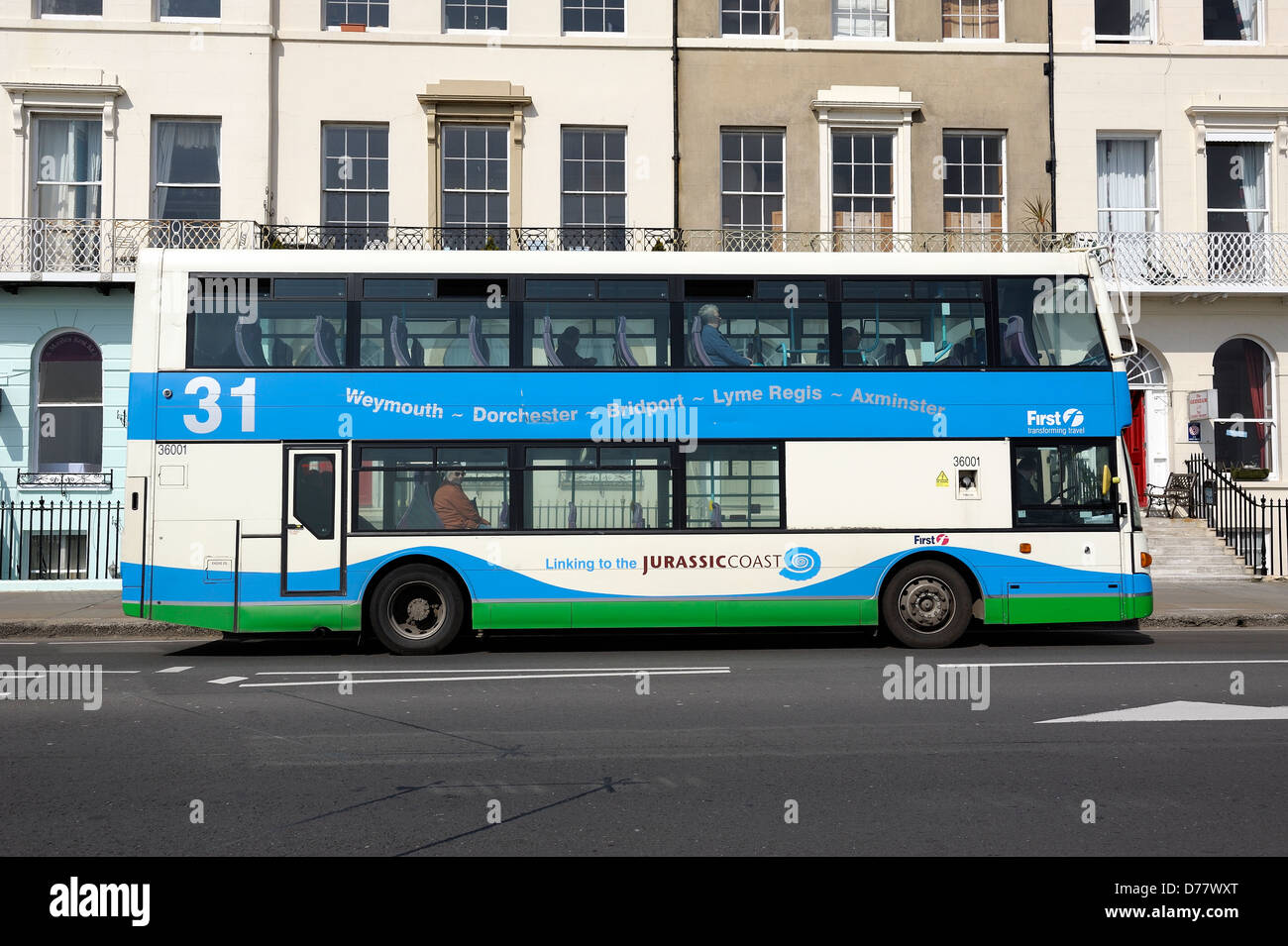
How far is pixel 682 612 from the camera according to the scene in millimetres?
11906

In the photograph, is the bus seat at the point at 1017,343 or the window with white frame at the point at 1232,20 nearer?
the bus seat at the point at 1017,343

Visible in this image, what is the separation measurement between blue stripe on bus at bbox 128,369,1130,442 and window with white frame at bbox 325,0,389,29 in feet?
42.1

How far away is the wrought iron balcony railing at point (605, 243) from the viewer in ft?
68.5

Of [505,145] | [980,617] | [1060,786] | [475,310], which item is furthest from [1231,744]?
[505,145]

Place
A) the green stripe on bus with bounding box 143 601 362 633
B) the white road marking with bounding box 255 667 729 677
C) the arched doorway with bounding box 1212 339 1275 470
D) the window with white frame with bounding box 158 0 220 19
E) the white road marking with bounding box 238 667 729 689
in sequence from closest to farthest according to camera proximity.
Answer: the white road marking with bounding box 238 667 729 689
the white road marking with bounding box 255 667 729 677
the green stripe on bus with bounding box 143 601 362 633
the window with white frame with bounding box 158 0 220 19
the arched doorway with bounding box 1212 339 1275 470

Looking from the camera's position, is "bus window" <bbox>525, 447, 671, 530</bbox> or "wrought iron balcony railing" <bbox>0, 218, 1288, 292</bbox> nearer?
"bus window" <bbox>525, 447, 671, 530</bbox>

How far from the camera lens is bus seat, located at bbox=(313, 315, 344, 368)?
11.8m

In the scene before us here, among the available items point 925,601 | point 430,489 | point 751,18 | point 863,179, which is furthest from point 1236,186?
point 430,489

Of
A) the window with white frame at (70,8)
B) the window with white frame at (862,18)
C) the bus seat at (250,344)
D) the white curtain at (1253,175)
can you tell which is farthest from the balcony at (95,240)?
the white curtain at (1253,175)

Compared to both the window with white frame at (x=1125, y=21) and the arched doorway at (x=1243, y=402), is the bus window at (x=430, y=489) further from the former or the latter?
the window with white frame at (x=1125, y=21)

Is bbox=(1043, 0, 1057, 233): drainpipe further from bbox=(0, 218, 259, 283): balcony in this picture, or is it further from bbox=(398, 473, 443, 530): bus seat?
bbox=(398, 473, 443, 530): bus seat

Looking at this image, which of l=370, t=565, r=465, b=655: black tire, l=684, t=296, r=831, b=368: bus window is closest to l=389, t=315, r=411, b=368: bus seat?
l=370, t=565, r=465, b=655: black tire

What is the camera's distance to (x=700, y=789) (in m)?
6.07

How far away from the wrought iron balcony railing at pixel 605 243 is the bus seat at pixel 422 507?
9199mm
